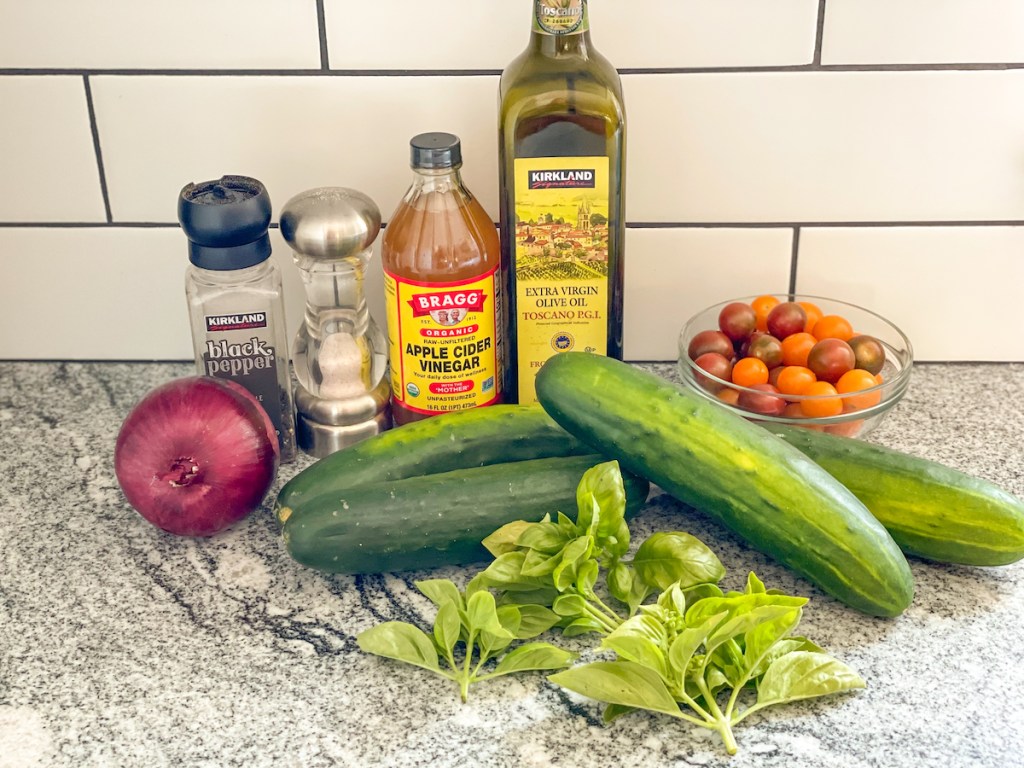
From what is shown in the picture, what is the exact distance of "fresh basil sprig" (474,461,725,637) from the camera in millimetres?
696

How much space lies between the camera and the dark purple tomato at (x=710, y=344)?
90cm

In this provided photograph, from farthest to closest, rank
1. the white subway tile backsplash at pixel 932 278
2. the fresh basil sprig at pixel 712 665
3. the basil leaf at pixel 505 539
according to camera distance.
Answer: the white subway tile backsplash at pixel 932 278
the basil leaf at pixel 505 539
the fresh basil sprig at pixel 712 665

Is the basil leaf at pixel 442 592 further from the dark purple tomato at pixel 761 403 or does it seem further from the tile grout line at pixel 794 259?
the tile grout line at pixel 794 259

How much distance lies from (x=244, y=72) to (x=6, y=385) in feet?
1.21

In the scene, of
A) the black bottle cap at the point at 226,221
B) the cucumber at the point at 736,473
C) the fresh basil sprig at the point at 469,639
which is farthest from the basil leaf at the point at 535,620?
the black bottle cap at the point at 226,221

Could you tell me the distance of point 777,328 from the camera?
3.00 ft

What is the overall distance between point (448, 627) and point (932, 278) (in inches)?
22.5

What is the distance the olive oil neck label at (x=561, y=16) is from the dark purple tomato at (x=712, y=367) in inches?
10.7

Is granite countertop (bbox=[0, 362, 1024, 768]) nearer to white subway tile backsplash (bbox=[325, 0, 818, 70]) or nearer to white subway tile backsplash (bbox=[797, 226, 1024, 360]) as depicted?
white subway tile backsplash (bbox=[797, 226, 1024, 360])

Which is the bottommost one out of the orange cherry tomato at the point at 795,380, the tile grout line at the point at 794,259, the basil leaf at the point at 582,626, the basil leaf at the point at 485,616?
the basil leaf at the point at 582,626

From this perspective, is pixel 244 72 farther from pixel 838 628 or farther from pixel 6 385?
pixel 838 628

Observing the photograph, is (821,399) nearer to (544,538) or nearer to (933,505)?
(933,505)

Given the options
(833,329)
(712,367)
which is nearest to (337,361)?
(712,367)

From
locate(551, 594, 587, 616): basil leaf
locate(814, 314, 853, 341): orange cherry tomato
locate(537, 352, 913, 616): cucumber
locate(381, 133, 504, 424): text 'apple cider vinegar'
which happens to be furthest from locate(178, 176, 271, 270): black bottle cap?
locate(814, 314, 853, 341): orange cherry tomato
